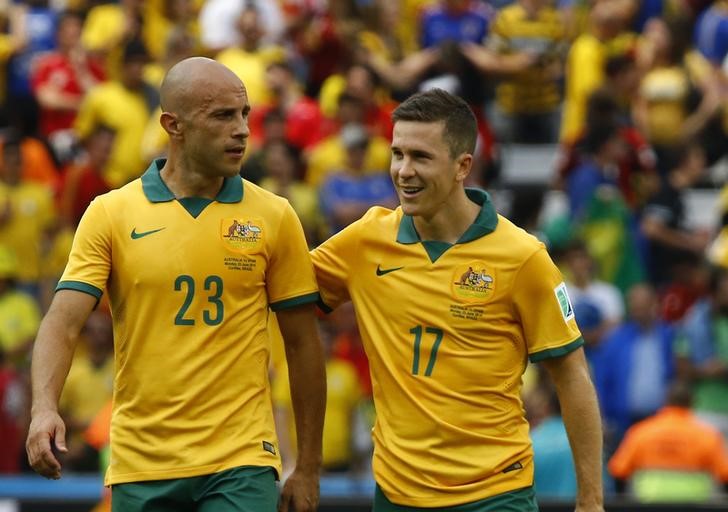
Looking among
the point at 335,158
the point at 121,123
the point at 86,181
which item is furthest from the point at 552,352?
the point at 121,123

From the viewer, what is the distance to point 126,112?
15.5 metres

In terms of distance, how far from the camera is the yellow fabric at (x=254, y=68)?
15484 millimetres

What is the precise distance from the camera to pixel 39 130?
16484mm

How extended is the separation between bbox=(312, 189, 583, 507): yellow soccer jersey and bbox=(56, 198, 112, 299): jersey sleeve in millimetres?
1078

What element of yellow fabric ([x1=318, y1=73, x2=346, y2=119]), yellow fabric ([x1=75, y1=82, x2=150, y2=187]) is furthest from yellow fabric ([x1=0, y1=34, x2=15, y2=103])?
yellow fabric ([x1=318, y1=73, x2=346, y2=119])

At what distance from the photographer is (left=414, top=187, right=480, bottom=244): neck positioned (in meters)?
7.17

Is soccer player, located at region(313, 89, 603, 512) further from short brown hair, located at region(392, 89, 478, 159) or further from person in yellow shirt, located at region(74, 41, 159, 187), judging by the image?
person in yellow shirt, located at region(74, 41, 159, 187)

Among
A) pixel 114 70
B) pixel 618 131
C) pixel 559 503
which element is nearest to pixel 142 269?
pixel 559 503

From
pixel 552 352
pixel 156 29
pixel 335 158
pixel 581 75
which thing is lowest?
pixel 552 352

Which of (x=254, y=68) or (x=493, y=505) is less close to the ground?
(x=254, y=68)

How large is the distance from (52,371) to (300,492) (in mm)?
1142

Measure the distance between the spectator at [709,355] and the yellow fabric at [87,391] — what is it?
4374 millimetres

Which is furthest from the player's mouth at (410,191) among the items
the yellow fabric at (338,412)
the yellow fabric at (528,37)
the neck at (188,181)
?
the yellow fabric at (528,37)

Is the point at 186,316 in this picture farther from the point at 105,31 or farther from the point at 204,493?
the point at 105,31
